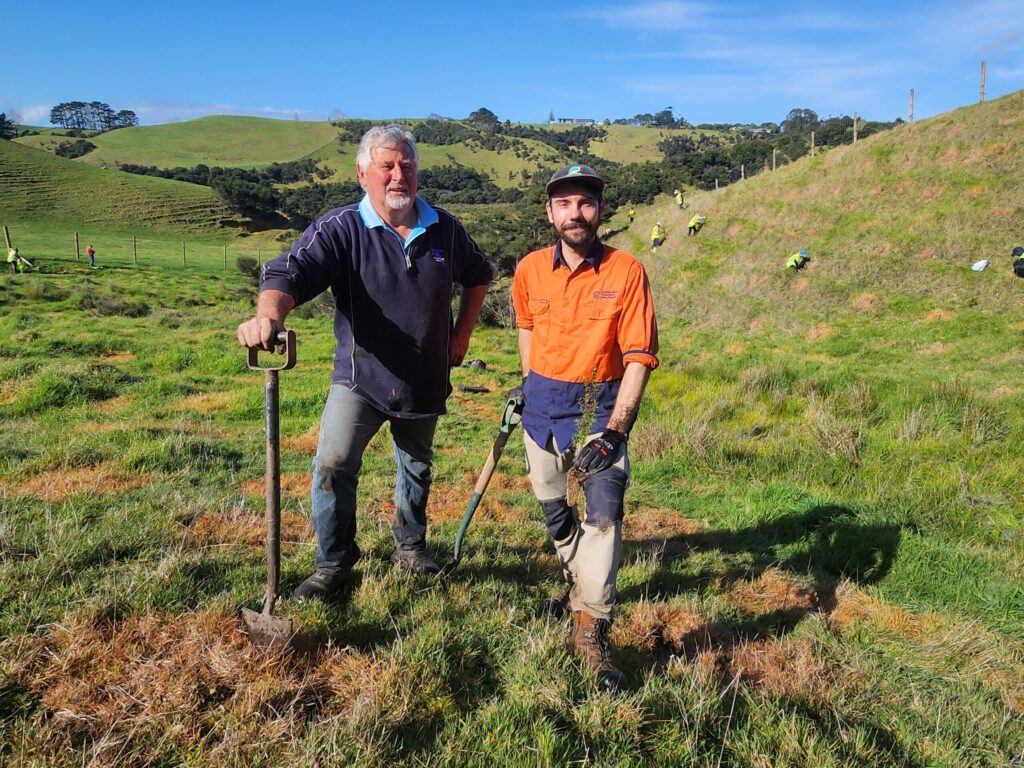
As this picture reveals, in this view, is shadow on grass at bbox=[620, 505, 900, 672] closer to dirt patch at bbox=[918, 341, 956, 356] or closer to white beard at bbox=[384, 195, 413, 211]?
white beard at bbox=[384, 195, 413, 211]

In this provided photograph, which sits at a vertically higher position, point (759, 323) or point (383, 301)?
point (383, 301)

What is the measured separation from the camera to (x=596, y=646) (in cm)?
265

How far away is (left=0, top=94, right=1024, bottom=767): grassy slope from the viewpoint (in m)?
2.05

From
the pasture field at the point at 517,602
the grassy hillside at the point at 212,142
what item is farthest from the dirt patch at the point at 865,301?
the grassy hillside at the point at 212,142

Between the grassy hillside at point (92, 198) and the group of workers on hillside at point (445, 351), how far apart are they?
6503 centimetres

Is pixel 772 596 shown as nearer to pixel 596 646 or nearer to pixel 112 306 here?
pixel 596 646

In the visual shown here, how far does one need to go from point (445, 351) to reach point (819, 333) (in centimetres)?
1571

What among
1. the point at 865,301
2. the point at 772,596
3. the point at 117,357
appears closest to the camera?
the point at 772,596

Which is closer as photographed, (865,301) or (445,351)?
(445,351)

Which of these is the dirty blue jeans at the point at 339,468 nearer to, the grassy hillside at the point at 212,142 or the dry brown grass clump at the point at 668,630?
the dry brown grass clump at the point at 668,630

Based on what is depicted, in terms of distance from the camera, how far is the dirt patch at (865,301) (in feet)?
54.8

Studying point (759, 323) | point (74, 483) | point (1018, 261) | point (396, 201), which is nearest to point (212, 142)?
point (759, 323)

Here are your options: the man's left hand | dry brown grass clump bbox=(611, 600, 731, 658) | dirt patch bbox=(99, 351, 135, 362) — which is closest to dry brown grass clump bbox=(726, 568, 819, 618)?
dry brown grass clump bbox=(611, 600, 731, 658)

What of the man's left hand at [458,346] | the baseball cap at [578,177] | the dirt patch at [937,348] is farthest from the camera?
the dirt patch at [937,348]
